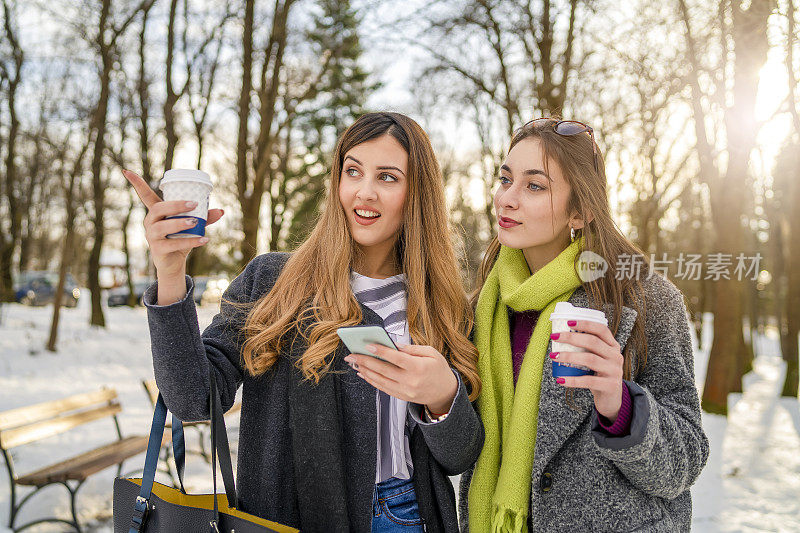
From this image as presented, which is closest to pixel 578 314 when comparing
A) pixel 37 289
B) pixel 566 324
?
pixel 566 324

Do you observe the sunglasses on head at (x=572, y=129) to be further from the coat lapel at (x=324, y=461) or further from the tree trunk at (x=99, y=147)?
the tree trunk at (x=99, y=147)

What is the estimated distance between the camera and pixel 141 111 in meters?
15.6

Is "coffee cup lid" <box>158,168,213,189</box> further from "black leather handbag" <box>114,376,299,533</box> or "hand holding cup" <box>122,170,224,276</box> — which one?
"black leather handbag" <box>114,376,299,533</box>

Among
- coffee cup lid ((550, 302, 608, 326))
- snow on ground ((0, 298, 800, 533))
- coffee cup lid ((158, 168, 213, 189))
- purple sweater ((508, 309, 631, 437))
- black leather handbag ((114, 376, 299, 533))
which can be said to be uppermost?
coffee cup lid ((158, 168, 213, 189))

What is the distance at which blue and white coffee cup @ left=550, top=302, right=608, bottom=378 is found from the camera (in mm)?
1528

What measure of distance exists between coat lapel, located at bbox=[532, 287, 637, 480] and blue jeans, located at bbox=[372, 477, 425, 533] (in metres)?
0.46

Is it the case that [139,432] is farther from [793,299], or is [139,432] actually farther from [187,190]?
[793,299]

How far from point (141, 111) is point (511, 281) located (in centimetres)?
1588

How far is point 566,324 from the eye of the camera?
1.54 metres

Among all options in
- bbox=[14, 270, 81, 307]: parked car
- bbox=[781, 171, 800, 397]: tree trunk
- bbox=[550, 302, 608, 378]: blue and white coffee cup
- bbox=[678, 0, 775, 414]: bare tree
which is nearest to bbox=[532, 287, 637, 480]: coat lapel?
bbox=[550, 302, 608, 378]: blue and white coffee cup

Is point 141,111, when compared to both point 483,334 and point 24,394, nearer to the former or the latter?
point 24,394

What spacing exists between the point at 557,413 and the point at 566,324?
59 cm


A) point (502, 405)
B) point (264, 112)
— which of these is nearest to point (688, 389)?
point (502, 405)

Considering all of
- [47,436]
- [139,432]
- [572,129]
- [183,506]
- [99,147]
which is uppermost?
[99,147]
